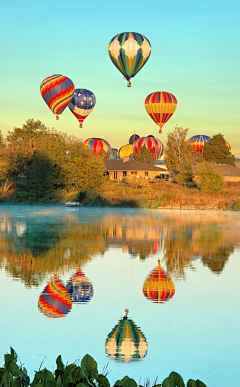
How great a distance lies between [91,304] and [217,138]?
293ft

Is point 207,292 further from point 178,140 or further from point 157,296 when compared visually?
point 178,140

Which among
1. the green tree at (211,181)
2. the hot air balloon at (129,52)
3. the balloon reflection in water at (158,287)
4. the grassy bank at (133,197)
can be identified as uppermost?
the hot air balloon at (129,52)

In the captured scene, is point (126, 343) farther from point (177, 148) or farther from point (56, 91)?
point (177, 148)

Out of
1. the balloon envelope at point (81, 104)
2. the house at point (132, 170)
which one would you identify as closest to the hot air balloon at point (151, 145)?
the house at point (132, 170)

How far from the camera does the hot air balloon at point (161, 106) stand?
75.1 m

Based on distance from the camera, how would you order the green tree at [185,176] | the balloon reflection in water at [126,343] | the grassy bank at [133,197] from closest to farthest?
1. the balloon reflection in water at [126,343]
2. the grassy bank at [133,197]
3. the green tree at [185,176]

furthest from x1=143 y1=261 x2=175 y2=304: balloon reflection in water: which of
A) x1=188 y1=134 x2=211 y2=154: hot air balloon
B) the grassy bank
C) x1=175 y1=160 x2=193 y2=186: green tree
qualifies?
x1=188 y1=134 x2=211 y2=154: hot air balloon

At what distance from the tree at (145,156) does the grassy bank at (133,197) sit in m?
40.3

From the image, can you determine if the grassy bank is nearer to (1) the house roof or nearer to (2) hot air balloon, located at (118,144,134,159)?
(1) the house roof

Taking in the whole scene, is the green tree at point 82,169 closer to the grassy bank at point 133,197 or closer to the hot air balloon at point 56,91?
the grassy bank at point 133,197

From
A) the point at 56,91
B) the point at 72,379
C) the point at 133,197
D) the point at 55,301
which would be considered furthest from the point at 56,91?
the point at 72,379

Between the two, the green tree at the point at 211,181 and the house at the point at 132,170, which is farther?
the house at the point at 132,170

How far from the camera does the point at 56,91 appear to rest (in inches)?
2264

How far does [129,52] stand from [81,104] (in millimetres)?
29107
